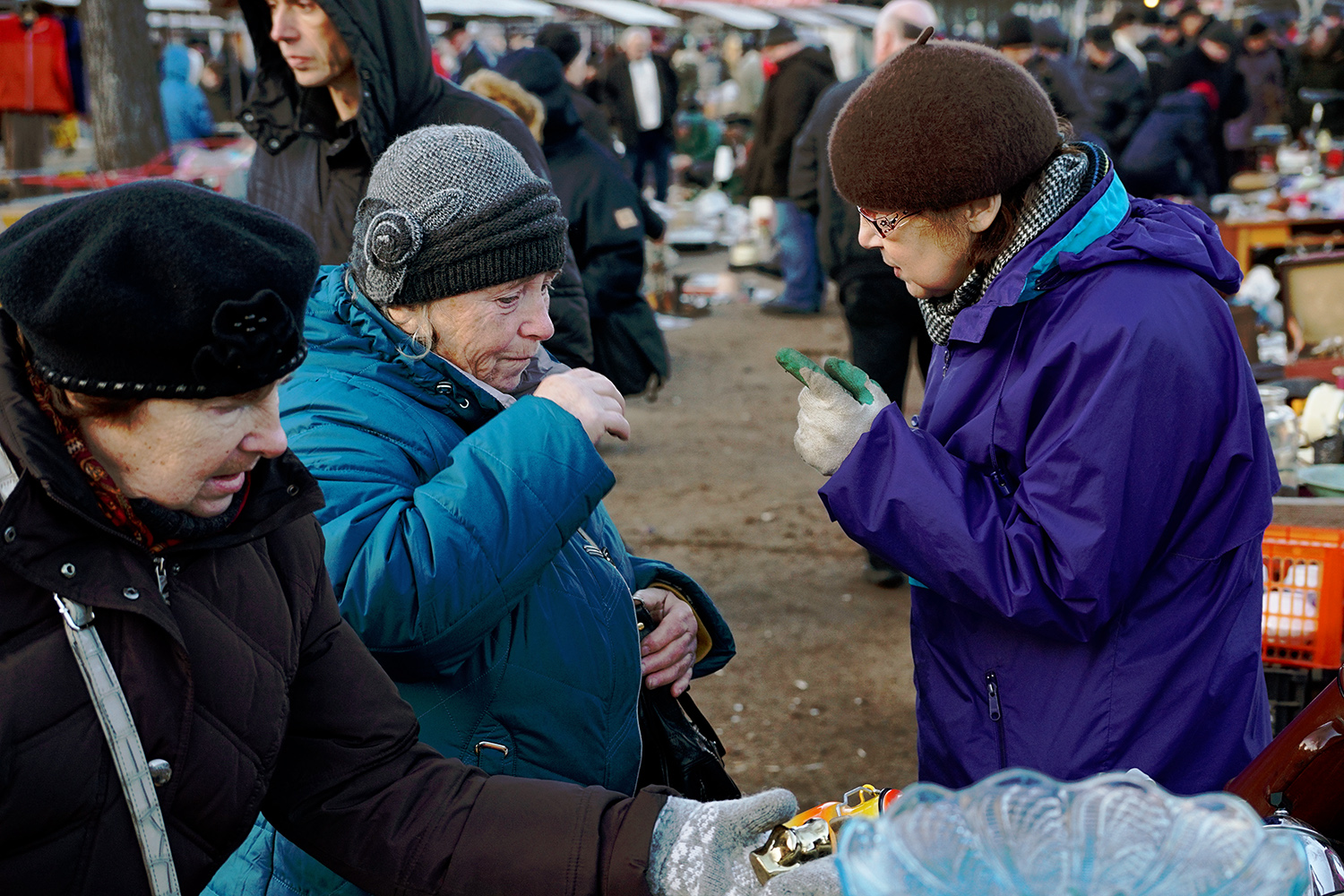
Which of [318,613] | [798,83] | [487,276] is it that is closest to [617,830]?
[318,613]

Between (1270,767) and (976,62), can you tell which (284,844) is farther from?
(976,62)

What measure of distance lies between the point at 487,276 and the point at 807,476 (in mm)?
4726

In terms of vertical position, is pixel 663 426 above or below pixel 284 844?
below

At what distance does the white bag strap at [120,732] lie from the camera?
1.13m

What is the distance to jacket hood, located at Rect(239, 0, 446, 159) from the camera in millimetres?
2963

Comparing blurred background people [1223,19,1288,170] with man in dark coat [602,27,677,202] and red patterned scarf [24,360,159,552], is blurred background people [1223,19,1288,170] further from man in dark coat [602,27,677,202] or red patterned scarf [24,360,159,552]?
red patterned scarf [24,360,159,552]

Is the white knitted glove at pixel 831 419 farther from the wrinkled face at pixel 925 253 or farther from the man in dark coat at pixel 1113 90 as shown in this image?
the man in dark coat at pixel 1113 90

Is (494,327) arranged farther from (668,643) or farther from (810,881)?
(810,881)

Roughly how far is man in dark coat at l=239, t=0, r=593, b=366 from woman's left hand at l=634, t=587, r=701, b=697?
1183 millimetres

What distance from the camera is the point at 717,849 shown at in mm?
1380

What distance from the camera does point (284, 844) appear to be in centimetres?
168

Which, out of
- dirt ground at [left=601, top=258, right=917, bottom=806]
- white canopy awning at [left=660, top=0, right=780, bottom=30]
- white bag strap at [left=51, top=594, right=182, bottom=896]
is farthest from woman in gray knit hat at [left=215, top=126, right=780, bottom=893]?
white canopy awning at [left=660, top=0, right=780, bottom=30]

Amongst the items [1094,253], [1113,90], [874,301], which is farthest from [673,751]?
[1113,90]

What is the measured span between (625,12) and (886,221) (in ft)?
70.4
